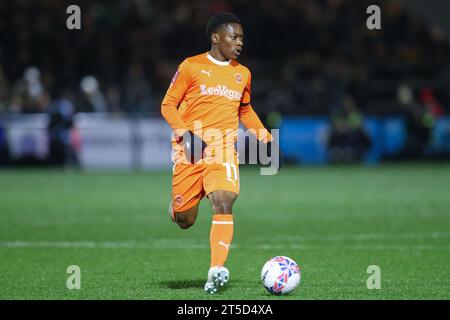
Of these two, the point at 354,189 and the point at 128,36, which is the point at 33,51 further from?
the point at 354,189

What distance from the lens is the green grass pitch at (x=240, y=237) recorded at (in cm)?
850

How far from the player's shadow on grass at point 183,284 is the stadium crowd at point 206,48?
17.0 meters

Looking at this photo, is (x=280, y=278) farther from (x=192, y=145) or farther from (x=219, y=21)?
(x=219, y=21)

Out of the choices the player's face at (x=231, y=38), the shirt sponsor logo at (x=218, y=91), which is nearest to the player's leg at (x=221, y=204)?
the shirt sponsor logo at (x=218, y=91)

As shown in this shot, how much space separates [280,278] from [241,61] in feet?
63.3

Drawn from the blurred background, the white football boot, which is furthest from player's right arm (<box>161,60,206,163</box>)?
the blurred background

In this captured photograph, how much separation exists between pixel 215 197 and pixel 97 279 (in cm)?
138

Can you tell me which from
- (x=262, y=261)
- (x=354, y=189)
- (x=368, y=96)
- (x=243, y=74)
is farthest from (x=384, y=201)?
(x=368, y=96)

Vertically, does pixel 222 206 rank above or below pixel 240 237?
above

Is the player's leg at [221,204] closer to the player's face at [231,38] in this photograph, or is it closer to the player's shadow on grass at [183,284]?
A: the player's shadow on grass at [183,284]

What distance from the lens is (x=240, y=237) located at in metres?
12.6

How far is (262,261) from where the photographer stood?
10375mm

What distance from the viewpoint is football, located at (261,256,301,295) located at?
793 centimetres

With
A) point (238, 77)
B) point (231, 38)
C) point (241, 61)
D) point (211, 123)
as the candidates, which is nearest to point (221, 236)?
point (211, 123)
